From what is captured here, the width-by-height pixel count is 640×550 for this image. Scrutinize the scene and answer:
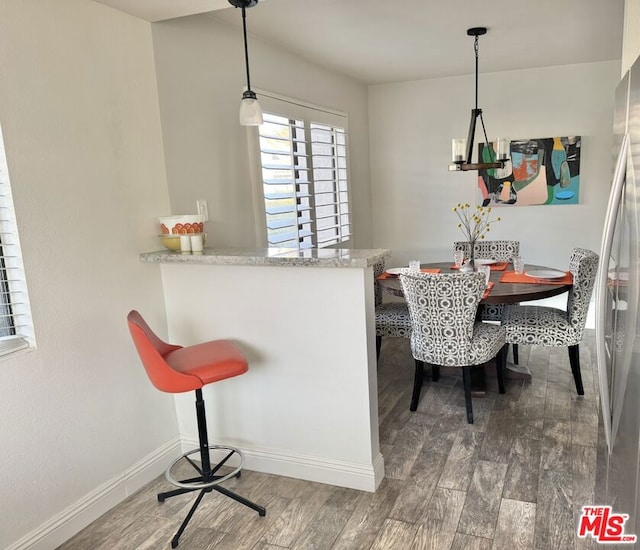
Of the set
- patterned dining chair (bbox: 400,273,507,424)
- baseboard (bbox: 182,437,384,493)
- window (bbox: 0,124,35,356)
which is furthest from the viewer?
patterned dining chair (bbox: 400,273,507,424)

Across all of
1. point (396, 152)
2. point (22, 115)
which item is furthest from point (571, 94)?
point (22, 115)

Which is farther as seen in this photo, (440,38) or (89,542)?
(440,38)

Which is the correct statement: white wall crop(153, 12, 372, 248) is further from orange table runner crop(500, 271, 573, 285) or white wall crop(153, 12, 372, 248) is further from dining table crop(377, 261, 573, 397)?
orange table runner crop(500, 271, 573, 285)

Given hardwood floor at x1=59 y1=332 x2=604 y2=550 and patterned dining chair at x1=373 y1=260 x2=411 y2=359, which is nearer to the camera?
hardwood floor at x1=59 y1=332 x2=604 y2=550

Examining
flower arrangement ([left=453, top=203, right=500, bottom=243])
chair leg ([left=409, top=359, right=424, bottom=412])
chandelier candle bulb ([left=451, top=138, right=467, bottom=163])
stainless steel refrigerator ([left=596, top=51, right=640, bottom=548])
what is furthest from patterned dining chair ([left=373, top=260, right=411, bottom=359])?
stainless steel refrigerator ([left=596, top=51, right=640, bottom=548])

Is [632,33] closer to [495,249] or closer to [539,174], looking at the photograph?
[495,249]

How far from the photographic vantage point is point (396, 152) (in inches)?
213

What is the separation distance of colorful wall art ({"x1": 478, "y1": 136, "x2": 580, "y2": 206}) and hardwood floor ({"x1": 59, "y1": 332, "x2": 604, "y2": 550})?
2.32m

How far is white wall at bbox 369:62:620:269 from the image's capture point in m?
4.75

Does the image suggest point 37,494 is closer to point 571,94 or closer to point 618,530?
point 618,530

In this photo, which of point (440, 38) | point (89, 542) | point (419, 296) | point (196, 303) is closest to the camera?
point (89, 542)

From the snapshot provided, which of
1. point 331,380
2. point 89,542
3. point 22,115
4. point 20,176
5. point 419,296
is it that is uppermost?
point 22,115

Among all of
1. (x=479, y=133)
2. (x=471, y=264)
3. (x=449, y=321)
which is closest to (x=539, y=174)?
(x=479, y=133)

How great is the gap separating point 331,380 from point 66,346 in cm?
117
